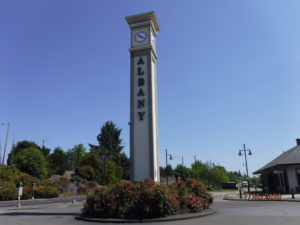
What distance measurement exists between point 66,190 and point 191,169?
1326 inches

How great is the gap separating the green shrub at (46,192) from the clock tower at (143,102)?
1241 inches

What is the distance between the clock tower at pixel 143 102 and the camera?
63.3 ft

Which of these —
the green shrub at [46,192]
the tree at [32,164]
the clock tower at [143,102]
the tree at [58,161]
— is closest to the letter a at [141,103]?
the clock tower at [143,102]

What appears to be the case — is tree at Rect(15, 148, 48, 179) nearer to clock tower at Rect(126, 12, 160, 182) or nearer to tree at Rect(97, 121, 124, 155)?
tree at Rect(97, 121, 124, 155)

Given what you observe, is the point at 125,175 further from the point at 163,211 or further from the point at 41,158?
the point at 163,211

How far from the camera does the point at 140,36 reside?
22.3m

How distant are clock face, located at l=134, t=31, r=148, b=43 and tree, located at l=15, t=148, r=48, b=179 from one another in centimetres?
4365

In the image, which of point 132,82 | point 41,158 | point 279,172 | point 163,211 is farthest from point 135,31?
point 41,158

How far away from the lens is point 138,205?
13391 millimetres

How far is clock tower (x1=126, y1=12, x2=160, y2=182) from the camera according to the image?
760 inches

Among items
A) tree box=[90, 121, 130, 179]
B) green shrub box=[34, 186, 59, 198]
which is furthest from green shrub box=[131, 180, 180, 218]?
tree box=[90, 121, 130, 179]

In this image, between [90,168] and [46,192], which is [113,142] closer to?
[90,168]

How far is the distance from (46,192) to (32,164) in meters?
12.7

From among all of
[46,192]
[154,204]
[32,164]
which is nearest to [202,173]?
[46,192]
